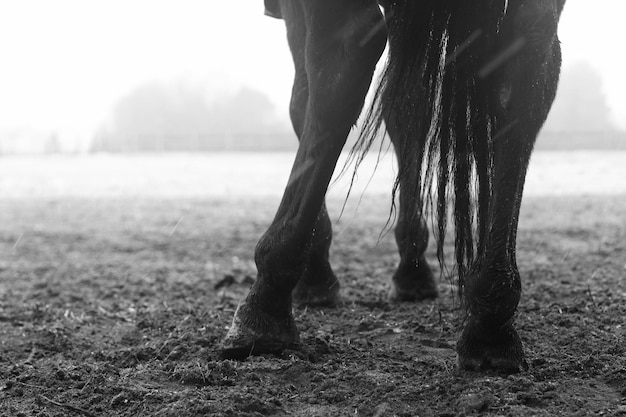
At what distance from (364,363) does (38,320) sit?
1605 mm

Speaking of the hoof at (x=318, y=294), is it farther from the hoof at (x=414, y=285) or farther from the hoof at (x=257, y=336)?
the hoof at (x=257, y=336)

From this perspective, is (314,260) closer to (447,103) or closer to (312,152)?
(312,152)

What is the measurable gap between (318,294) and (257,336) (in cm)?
96

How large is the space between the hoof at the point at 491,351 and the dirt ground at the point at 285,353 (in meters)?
0.04

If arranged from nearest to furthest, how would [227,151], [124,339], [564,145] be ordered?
[124,339] < [564,145] < [227,151]

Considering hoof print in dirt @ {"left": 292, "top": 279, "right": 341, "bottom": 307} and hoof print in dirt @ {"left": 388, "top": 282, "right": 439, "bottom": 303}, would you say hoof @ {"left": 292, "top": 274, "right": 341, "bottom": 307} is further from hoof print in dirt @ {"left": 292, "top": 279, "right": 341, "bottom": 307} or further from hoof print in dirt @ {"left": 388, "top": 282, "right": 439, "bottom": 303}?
hoof print in dirt @ {"left": 388, "top": 282, "right": 439, "bottom": 303}

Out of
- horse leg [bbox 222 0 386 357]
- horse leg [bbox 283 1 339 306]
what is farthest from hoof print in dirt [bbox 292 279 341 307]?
horse leg [bbox 222 0 386 357]

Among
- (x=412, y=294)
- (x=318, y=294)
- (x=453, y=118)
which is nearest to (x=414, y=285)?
(x=412, y=294)

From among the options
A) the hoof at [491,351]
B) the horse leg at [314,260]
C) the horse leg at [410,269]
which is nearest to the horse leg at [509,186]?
the hoof at [491,351]

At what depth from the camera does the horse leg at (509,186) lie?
2250 mm

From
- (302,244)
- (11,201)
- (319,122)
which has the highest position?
(319,122)

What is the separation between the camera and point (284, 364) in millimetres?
2379

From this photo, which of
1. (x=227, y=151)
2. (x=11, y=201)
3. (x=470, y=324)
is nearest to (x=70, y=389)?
(x=470, y=324)

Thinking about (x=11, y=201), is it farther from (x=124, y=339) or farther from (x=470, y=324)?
(x=470, y=324)
